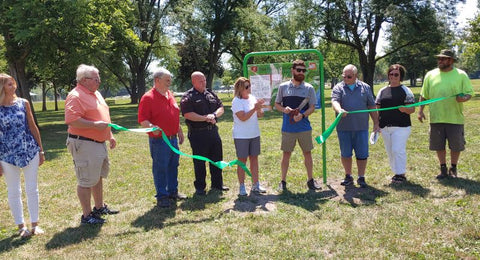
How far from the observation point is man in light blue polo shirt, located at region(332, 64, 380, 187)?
5.88m

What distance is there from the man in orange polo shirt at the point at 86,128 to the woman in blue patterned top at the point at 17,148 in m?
0.45

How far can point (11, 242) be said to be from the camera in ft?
14.7

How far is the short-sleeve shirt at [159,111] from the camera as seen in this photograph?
530 centimetres

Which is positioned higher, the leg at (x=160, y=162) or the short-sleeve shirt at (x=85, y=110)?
the short-sleeve shirt at (x=85, y=110)

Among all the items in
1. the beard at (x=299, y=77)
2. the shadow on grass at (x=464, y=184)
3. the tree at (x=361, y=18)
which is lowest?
the shadow on grass at (x=464, y=184)

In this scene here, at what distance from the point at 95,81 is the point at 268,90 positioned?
2976 millimetres

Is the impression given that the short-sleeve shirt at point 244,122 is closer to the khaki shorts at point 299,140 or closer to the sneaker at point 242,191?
the khaki shorts at point 299,140

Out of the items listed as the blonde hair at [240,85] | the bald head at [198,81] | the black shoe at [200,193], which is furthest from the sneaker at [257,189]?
the bald head at [198,81]

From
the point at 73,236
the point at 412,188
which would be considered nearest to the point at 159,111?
the point at 73,236

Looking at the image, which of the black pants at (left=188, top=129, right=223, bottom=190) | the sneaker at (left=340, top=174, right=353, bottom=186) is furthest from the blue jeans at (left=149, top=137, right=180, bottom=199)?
the sneaker at (left=340, top=174, right=353, bottom=186)

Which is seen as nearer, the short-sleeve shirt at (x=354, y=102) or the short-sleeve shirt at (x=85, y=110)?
the short-sleeve shirt at (x=85, y=110)

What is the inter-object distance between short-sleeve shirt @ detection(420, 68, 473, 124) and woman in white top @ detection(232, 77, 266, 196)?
287 centimetres

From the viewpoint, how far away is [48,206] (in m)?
5.91

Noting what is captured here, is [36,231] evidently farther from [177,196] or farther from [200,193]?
[200,193]
